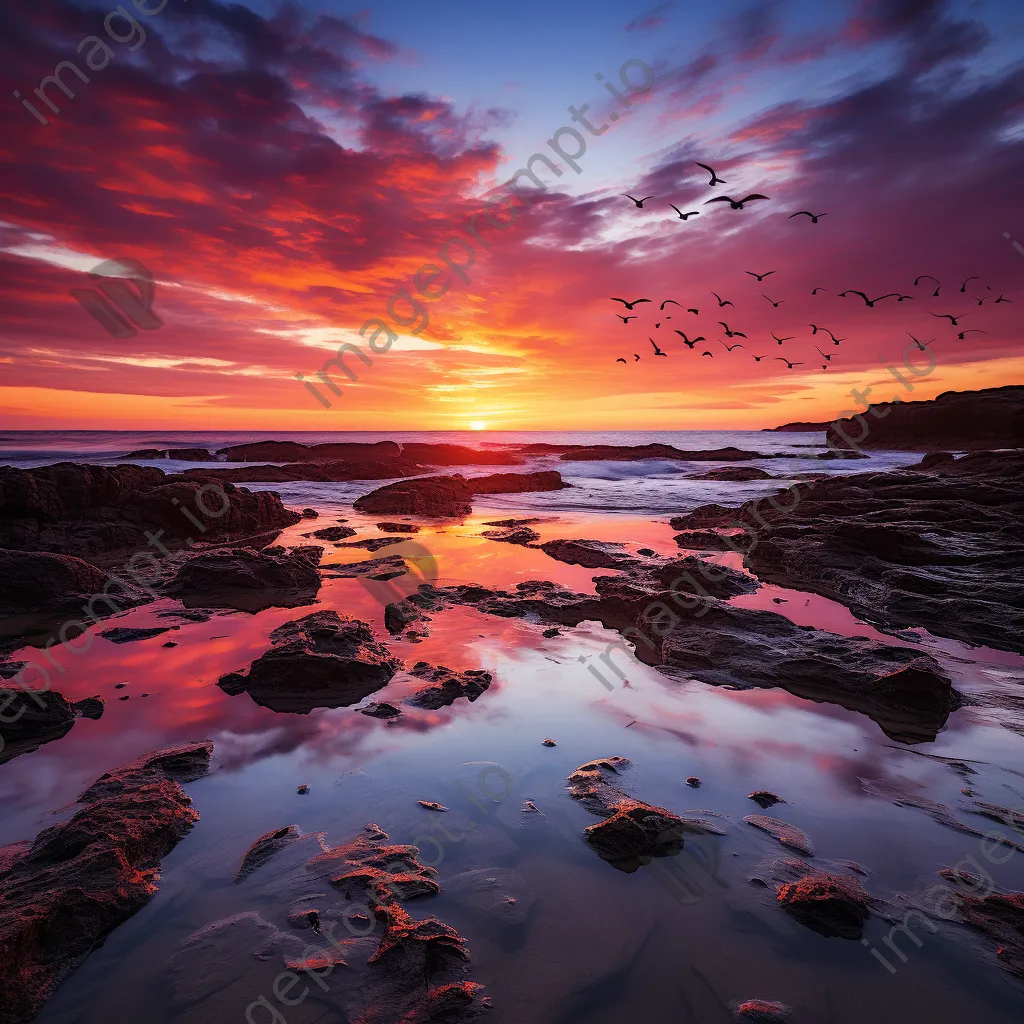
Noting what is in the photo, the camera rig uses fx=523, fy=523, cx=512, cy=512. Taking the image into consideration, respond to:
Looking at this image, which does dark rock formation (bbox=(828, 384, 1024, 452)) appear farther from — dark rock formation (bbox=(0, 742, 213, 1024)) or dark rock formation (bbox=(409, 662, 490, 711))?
dark rock formation (bbox=(0, 742, 213, 1024))

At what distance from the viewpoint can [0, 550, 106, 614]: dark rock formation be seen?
8.20m

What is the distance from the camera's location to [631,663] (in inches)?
267

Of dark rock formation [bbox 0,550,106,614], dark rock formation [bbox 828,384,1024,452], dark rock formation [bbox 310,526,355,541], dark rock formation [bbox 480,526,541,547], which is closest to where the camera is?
dark rock formation [bbox 0,550,106,614]

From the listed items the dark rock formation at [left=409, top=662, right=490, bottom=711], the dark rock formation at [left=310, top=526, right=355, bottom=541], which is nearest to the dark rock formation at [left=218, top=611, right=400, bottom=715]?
the dark rock formation at [left=409, top=662, right=490, bottom=711]

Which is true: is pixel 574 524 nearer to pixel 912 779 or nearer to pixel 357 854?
pixel 912 779

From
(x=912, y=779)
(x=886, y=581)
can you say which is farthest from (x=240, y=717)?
(x=886, y=581)

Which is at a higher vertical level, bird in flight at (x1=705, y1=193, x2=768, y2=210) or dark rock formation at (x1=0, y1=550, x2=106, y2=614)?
bird in flight at (x1=705, y1=193, x2=768, y2=210)

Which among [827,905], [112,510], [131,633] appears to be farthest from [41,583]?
[827,905]

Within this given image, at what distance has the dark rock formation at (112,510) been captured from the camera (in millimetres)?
11500

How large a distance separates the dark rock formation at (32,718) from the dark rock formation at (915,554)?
1061 centimetres

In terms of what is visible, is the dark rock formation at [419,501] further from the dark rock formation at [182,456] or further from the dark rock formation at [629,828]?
the dark rock formation at [182,456]

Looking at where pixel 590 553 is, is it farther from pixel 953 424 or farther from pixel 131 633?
pixel 953 424

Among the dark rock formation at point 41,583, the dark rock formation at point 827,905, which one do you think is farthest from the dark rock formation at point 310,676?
the dark rock formation at point 41,583

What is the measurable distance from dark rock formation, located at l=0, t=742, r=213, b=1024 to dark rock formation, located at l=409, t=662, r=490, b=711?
7.51ft
